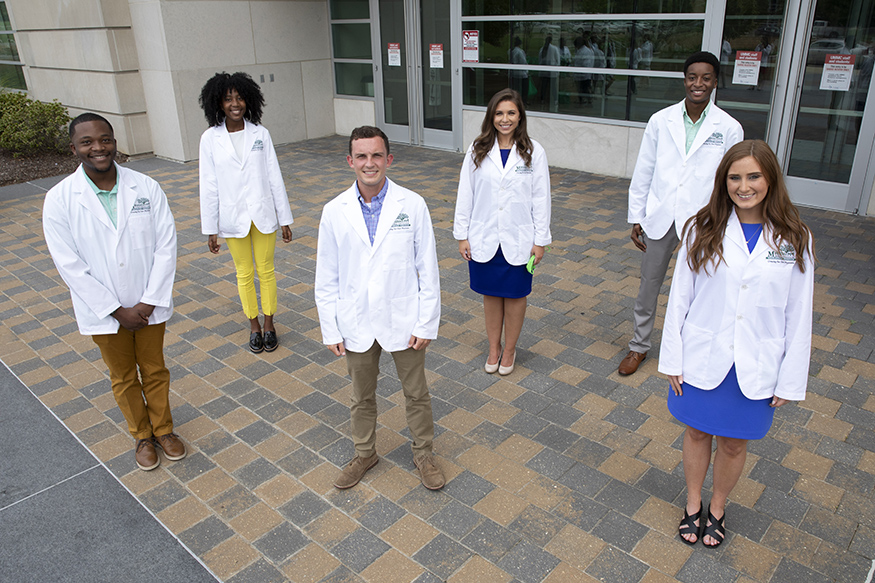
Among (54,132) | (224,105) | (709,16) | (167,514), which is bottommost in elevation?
(167,514)

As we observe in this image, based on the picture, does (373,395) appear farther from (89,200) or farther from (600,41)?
(600,41)

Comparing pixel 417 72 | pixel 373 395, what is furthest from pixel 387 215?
pixel 417 72

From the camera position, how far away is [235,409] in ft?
14.4

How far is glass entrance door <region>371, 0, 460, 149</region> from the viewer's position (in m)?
11.7

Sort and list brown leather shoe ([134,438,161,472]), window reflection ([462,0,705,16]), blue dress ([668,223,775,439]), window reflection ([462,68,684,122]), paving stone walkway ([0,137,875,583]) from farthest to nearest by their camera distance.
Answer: window reflection ([462,68,684,122]), window reflection ([462,0,705,16]), brown leather shoe ([134,438,161,472]), paving stone walkway ([0,137,875,583]), blue dress ([668,223,775,439])

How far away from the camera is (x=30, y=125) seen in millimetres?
11938

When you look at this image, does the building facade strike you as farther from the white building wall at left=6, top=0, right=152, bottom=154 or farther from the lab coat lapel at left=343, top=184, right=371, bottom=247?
the lab coat lapel at left=343, top=184, right=371, bottom=247

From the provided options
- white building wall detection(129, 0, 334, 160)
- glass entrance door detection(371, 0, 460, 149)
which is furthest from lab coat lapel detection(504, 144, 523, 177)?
white building wall detection(129, 0, 334, 160)

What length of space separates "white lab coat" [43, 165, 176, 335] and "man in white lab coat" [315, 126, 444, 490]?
1.02m

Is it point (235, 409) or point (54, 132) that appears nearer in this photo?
point (235, 409)

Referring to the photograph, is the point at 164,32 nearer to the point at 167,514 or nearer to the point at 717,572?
the point at 167,514

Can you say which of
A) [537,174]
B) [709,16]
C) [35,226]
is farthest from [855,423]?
[35,226]

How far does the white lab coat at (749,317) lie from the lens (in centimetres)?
267

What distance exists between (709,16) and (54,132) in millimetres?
11436
